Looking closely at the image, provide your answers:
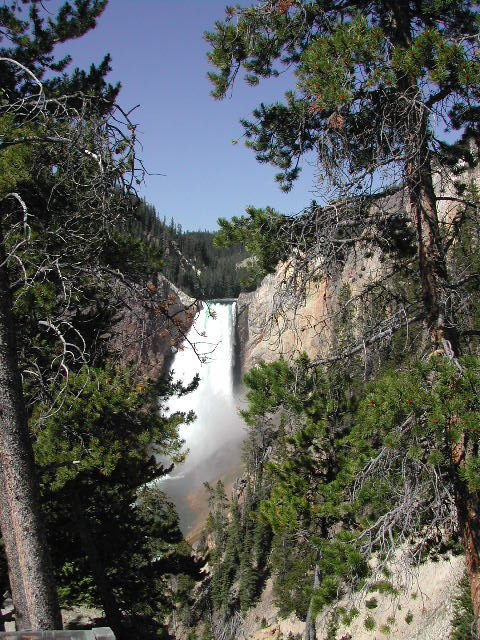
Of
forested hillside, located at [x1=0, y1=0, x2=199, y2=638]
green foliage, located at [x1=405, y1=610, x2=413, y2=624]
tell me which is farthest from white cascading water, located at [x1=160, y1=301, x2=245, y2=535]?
forested hillside, located at [x1=0, y1=0, x2=199, y2=638]

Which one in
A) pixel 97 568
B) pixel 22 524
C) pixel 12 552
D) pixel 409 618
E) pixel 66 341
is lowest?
pixel 409 618

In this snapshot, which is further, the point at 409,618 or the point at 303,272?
the point at 409,618

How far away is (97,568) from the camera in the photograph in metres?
9.30

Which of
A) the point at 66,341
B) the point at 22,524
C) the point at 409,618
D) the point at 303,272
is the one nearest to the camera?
the point at 22,524

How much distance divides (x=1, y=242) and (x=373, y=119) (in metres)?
3.61

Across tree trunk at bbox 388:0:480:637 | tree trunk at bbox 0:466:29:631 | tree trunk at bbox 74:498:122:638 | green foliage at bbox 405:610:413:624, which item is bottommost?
green foliage at bbox 405:610:413:624

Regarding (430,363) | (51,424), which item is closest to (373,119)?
(430,363)

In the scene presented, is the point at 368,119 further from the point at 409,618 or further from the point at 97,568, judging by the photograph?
the point at 409,618

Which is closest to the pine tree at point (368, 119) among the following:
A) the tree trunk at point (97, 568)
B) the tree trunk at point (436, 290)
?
the tree trunk at point (436, 290)

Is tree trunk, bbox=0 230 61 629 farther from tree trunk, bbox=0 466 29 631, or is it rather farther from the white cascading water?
the white cascading water

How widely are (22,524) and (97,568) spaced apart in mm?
5595

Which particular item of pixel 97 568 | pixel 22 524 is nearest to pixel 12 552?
pixel 22 524

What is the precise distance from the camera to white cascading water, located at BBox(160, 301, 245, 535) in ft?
186

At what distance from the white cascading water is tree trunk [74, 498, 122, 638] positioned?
1736 inches
